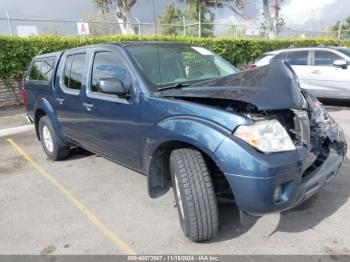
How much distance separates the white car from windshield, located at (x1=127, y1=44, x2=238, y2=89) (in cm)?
482

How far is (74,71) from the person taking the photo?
455cm

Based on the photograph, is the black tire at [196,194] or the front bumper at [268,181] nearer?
the front bumper at [268,181]

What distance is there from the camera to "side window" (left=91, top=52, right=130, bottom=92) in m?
3.56

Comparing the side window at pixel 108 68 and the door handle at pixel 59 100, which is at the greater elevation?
the side window at pixel 108 68

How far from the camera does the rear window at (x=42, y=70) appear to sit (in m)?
5.27

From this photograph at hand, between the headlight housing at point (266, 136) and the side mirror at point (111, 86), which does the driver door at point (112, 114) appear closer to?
the side mirror at point (111, 86)

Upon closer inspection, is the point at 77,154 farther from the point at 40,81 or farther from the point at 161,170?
the point at 161,170

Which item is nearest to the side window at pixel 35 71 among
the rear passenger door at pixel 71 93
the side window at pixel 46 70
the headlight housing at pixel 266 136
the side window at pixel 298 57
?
the side window at pixel 46 70

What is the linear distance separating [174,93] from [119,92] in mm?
584

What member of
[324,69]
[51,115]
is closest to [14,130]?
[51,115]

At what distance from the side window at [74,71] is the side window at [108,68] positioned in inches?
13.3

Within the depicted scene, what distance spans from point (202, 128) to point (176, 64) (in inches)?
56.7

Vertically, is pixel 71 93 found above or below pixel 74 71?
below

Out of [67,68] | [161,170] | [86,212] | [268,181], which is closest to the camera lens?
[268,181]
